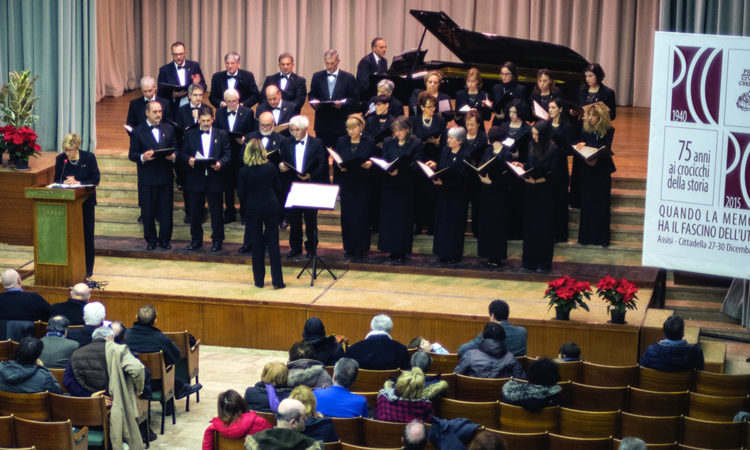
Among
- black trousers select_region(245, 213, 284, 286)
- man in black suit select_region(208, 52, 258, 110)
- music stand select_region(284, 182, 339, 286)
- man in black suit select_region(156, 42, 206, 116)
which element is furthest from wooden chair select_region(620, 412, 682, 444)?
man in black suit select_region(156, 42, 206, 116)

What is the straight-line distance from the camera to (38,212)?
1017 cm

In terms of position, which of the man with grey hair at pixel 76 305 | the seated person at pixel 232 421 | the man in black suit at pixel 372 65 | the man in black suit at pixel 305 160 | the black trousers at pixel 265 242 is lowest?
the seated person at pixel 232 421

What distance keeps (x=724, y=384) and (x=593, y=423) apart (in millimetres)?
1469

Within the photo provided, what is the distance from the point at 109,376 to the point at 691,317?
18.7 ft

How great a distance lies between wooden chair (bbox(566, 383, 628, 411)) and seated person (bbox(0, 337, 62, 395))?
3.48 metres

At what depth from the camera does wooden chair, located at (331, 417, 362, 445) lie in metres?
6.67

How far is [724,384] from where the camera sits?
25.4 feet

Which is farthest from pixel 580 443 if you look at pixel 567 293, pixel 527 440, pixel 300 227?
pixel 300 227

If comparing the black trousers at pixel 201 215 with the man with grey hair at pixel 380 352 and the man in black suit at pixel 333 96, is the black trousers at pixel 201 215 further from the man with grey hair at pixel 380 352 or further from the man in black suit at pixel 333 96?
the man with grey hair at pixel 380 352

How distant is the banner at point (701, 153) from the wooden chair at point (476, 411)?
2.47m

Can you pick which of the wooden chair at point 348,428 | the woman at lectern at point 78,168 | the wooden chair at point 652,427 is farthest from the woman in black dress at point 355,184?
the wooden chair at point 652,427

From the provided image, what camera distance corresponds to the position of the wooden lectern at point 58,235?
10094 millimetres

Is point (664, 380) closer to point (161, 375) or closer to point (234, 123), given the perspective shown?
point (161, 375)

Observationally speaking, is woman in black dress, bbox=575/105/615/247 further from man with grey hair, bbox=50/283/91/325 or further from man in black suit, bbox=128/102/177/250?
man with grey hair, bbox=50/283/91/325
